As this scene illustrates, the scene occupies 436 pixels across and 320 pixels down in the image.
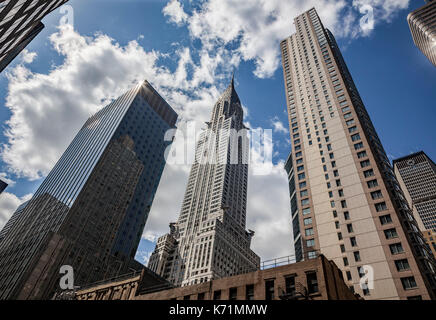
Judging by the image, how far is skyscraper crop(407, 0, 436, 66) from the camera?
6619 inches

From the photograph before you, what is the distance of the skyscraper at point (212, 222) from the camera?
12375cm

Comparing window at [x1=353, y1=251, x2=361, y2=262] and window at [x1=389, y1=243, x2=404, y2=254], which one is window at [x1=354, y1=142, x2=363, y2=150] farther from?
window at [x1=353, y1=251, x2=361, y2=262]

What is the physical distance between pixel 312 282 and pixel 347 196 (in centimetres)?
4404

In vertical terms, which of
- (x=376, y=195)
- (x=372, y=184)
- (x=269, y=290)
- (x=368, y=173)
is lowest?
(x=269, y=290)

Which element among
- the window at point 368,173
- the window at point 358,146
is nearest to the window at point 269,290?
the window at point 368,173

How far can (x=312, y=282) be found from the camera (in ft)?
99.0

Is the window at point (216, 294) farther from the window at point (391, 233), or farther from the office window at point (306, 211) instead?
the office window at point (306, 211)

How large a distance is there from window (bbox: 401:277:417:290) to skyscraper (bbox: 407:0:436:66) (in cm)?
17571

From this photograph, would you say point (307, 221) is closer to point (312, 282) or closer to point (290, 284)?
point (290, 284)

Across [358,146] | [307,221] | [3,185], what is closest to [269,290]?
[307,221]

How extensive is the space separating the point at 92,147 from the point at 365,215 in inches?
3877

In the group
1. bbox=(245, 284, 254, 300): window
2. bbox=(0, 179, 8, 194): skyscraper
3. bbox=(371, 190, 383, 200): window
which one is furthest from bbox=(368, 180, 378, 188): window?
bbox=(0, 179, 8, 194): skyscraper

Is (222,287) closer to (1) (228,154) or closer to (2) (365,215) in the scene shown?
(2) (365,215)
